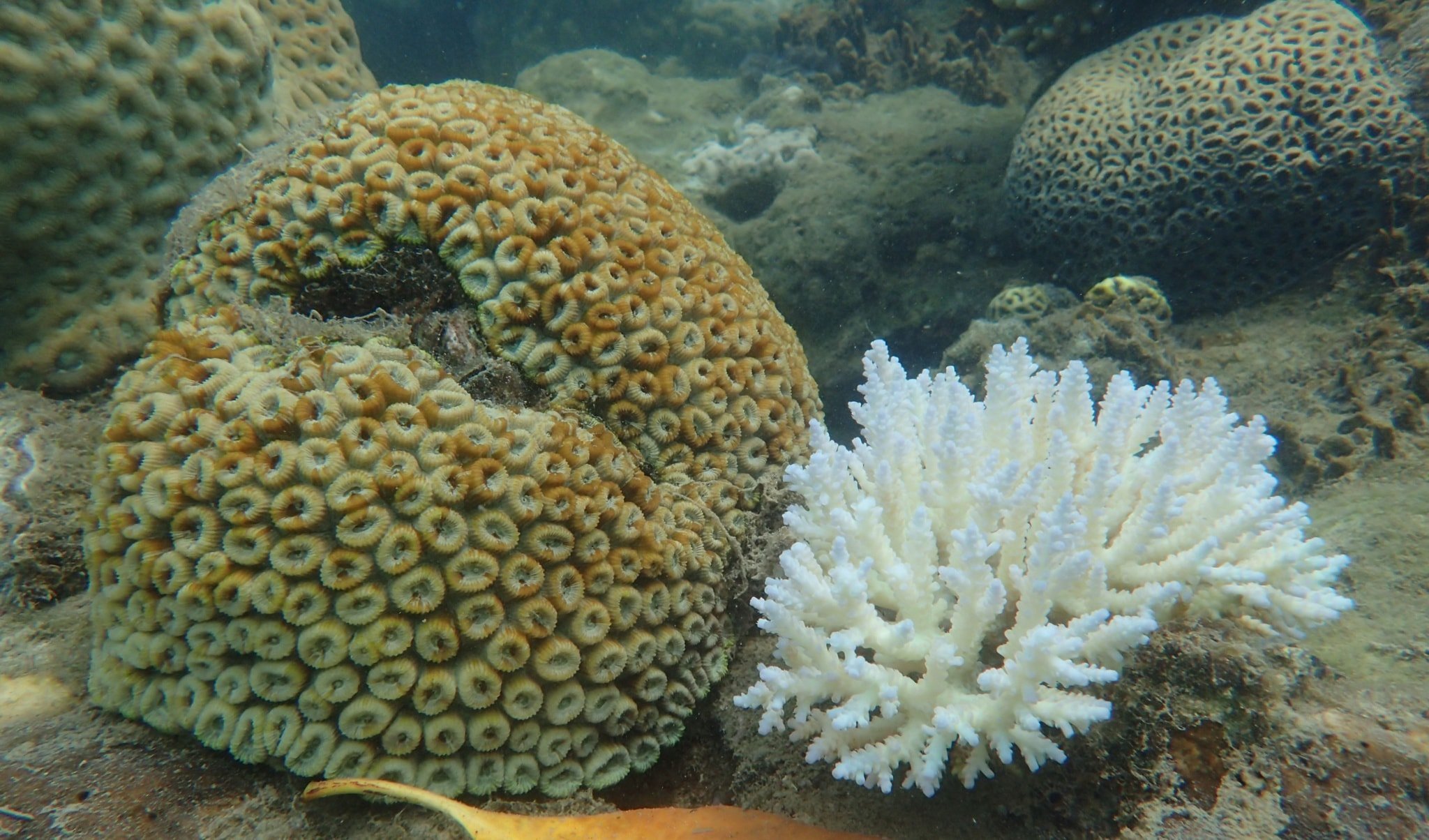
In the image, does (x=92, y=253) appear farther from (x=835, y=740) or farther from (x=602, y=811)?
(x=835, y=740)

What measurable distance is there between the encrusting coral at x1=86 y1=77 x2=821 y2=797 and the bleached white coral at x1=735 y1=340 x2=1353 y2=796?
25.1 inches

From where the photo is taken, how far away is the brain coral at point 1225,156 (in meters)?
5.06

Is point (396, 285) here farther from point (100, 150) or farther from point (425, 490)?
point (100, 150)

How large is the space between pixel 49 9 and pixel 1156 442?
5713 millimetres

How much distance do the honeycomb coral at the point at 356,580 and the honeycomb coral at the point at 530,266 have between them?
0.48 metres

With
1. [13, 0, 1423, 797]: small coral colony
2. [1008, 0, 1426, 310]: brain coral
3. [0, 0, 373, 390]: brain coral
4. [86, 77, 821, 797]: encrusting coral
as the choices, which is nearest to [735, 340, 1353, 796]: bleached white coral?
[13, 0, 1423, 797]: small coral colony

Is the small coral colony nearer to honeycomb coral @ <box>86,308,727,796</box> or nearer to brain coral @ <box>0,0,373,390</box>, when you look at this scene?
honeycomb coral @ <box>86,308,727,796</box>

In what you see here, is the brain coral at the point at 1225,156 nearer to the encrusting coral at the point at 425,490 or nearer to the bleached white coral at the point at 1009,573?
the bleached white coral at the point at 1009,573

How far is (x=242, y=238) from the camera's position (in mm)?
2863

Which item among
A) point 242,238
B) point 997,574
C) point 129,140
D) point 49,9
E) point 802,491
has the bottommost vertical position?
point 997,574

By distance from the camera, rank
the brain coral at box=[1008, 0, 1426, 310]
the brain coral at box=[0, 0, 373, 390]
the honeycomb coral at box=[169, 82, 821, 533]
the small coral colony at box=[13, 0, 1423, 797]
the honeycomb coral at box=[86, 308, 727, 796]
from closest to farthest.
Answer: the small coral colony at box=[13, 0, 1423, 797] → the honeycomb coral at box=[86, 308, 727, 796] → the honeycomb coral at box=[169, 82, 821, 533] → the brain coral at box=[0, 0, 373, 390] → the brain coral at box=[1008, 0, 1426, 310]

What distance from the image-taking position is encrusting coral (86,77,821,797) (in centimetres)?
212

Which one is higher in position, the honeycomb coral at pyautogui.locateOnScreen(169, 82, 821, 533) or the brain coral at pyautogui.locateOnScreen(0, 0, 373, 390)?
the brain coral at pyautogui.locateOnScreen(0, 0, 373, 390)

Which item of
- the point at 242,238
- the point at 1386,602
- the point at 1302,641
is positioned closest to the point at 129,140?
the point at 242,238
